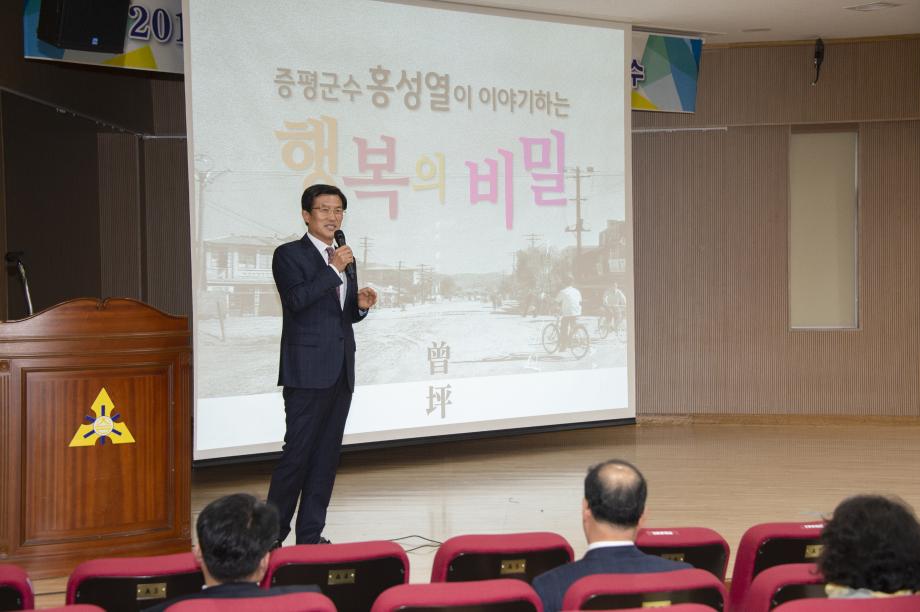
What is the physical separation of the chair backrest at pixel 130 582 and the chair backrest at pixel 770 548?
1.35 metres

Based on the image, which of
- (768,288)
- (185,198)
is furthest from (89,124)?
(768,288)

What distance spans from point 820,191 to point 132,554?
669 centimetres

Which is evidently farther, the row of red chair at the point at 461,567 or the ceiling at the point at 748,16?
the ceiling at the point at 748,16

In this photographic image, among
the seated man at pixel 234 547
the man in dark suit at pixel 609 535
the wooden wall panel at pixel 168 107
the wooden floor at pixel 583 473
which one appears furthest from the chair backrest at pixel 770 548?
the wooden wall panel at pixel 168 107

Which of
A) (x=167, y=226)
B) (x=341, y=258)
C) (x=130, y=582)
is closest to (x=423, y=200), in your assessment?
(x=167, y=226)

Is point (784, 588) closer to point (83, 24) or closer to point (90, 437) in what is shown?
point (90, 437)

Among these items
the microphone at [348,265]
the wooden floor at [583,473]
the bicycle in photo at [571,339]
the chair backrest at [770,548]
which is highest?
the microphone at [348,265]

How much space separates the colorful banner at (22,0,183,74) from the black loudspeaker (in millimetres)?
198

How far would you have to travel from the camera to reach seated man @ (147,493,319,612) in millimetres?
1903

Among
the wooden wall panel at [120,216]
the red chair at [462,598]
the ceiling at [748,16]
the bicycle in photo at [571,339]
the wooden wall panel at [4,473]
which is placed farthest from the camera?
the wooden wall panel at [120,216]

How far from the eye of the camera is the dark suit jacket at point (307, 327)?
13.3ft

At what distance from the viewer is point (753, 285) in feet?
28.2

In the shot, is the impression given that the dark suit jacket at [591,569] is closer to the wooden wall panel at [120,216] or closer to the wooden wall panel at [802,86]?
the wooden wall panel at [120,216]

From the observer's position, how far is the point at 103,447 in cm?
394
